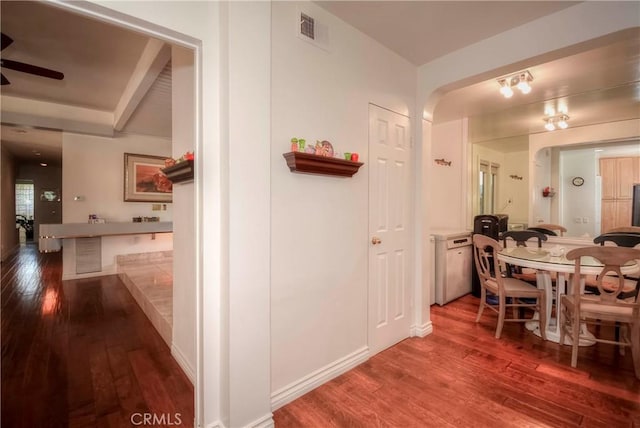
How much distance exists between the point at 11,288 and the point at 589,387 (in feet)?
22.5

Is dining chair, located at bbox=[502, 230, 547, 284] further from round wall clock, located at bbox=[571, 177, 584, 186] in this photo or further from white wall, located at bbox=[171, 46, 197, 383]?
white wall, located at bbox=[171, 46, 197, 383]

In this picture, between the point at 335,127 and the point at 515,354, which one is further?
the point at 515,354

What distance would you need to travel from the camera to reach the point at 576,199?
3898 mm

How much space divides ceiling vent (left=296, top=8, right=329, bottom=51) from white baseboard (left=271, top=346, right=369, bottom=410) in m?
Answer: 2.32

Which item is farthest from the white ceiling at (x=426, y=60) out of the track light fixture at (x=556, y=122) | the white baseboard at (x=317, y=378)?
the white baseboard at (x=317, y=378)

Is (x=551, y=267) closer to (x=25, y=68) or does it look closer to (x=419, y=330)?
(x=419, y=330)

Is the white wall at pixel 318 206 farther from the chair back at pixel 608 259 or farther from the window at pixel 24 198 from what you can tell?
the window at pixel 24 198

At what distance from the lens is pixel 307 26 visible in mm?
1932

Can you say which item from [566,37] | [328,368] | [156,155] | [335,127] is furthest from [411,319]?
[156,155]

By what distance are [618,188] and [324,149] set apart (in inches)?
159

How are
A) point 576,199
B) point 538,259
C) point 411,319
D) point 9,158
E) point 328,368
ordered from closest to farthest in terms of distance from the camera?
point 328,368, point 538,259, point 411,319, point 576,199, point 9,158

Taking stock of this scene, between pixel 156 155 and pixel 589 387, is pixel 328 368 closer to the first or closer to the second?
pixel 589 387

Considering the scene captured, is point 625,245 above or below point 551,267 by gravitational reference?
above

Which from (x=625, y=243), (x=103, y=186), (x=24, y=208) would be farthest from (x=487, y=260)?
(x=24, y=208)
